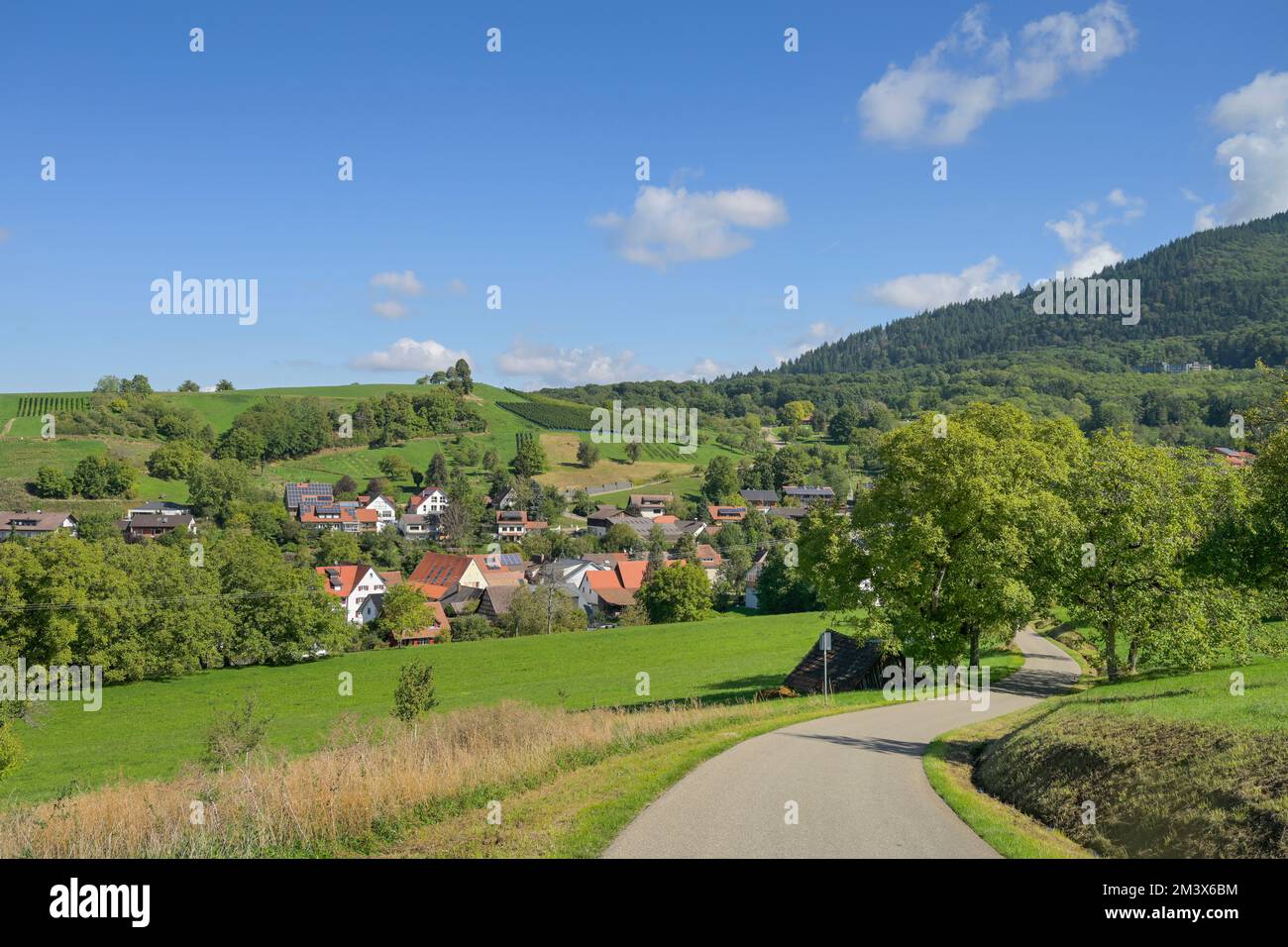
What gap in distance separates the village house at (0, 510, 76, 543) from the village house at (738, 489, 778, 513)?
9106cm

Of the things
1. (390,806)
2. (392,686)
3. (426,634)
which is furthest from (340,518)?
(390,806)

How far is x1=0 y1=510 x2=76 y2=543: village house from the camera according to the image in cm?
9069

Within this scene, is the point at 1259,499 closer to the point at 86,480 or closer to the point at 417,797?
the point at 417,797

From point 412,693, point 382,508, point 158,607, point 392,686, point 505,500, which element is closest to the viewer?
point 412,693

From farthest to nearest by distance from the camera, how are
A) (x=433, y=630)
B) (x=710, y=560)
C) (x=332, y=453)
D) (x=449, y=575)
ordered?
(x=332, y=453), (x=710, y=560), (x=449, y=575), (x=433, y=630)

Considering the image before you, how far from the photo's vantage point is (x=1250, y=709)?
12.4 meters

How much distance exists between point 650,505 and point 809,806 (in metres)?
117

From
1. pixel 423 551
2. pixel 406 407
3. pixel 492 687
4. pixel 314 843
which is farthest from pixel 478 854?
pixel 406 407

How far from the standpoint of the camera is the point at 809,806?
1141 cm

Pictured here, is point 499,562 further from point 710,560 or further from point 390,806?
point 390,806

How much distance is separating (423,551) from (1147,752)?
97216 millimetres

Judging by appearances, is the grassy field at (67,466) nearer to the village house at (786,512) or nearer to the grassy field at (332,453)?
the grassy field at (332,453)

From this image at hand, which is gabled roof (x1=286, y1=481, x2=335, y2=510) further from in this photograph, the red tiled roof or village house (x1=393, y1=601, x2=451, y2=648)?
village house (x1=393, y1=601, x2=451, y2=648)

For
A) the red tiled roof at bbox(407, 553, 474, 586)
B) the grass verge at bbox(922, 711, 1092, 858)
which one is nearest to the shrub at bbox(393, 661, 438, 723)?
the grass verge at bbox(922, 711, 1092, 858)
